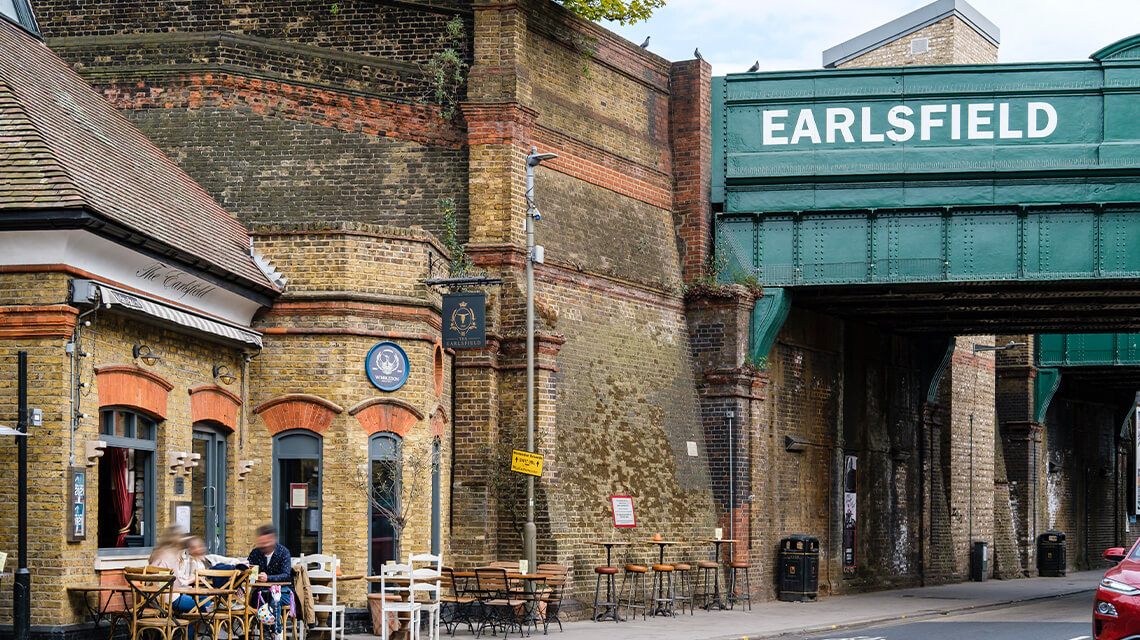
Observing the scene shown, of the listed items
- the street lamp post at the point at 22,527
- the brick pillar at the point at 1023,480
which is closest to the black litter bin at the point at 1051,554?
the brick pillar at the point at 1023,480

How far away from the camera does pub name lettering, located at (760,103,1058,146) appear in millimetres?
28234

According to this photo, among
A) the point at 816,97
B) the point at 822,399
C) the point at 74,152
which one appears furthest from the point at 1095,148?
the point at 74,152

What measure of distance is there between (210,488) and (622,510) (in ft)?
27.6

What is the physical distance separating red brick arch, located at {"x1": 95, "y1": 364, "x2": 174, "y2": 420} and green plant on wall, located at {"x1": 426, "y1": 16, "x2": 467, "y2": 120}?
27.4 ft

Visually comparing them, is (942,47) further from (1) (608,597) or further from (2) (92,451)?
(2) (92,451)

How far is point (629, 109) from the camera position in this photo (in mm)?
28406

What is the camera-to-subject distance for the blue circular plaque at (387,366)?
20266mm

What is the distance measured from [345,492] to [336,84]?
7.79 meters

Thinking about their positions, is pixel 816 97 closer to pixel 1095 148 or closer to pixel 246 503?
pixel 1095 148

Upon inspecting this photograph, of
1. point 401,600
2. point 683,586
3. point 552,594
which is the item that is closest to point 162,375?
point 401,600

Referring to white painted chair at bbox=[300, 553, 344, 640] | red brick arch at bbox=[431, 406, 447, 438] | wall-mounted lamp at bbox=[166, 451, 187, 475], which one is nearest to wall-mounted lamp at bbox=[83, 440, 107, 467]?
wall-mounted lamp at bbox=[166, 451, 187, 475]

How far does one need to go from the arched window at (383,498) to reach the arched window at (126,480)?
3.25 m

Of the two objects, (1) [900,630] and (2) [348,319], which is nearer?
(2) [348,319]

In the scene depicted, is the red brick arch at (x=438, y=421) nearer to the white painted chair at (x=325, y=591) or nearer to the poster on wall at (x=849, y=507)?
the white painted chair at (x=325, y=591)
